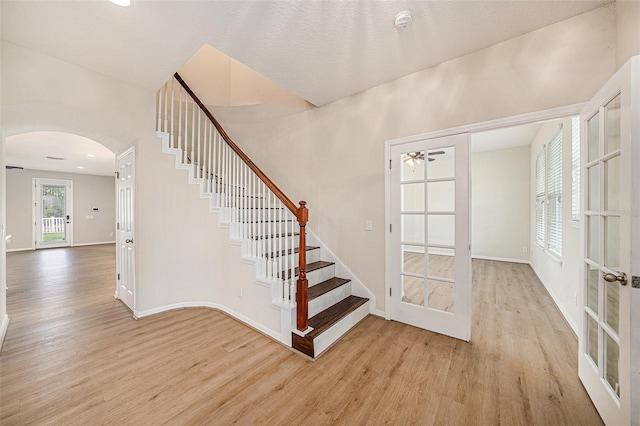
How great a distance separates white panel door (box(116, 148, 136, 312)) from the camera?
3135 millimetres

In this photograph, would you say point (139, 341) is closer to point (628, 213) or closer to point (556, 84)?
point (628, 213)

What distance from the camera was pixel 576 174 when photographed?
2.88 m

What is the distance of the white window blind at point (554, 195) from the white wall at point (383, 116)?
2.17 meters

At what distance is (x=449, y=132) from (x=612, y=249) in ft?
4.97

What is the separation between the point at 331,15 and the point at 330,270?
267 centimetres

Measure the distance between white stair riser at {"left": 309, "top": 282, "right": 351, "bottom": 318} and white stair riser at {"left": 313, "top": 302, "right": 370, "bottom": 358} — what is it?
0.87 ft

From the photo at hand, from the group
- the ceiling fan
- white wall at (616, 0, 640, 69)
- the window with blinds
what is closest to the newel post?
the ceiling fan

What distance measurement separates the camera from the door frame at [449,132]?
6.56 feet

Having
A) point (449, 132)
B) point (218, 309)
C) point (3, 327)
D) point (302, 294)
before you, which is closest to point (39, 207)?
point (3, 327)

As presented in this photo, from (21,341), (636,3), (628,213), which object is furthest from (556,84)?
(21,341)

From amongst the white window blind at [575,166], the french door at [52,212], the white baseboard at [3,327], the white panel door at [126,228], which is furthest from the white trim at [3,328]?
the french door at [52,212]

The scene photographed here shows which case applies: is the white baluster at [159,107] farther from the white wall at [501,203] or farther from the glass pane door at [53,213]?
the glass pane door at [53,213]

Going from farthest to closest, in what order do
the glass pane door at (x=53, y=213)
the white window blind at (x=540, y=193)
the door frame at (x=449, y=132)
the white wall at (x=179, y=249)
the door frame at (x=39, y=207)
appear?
the glass pane door at (x=53, y=213)
the door frame at (x=39, y=207)
the white window blind at (x=540, y=193)
the white wall at (x=179, y=249)
the door frame at (x=449, y=132)

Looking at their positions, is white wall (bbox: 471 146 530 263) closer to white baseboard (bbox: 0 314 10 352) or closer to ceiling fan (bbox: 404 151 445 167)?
ceiling fan (bbox: 404 151 445 167)
